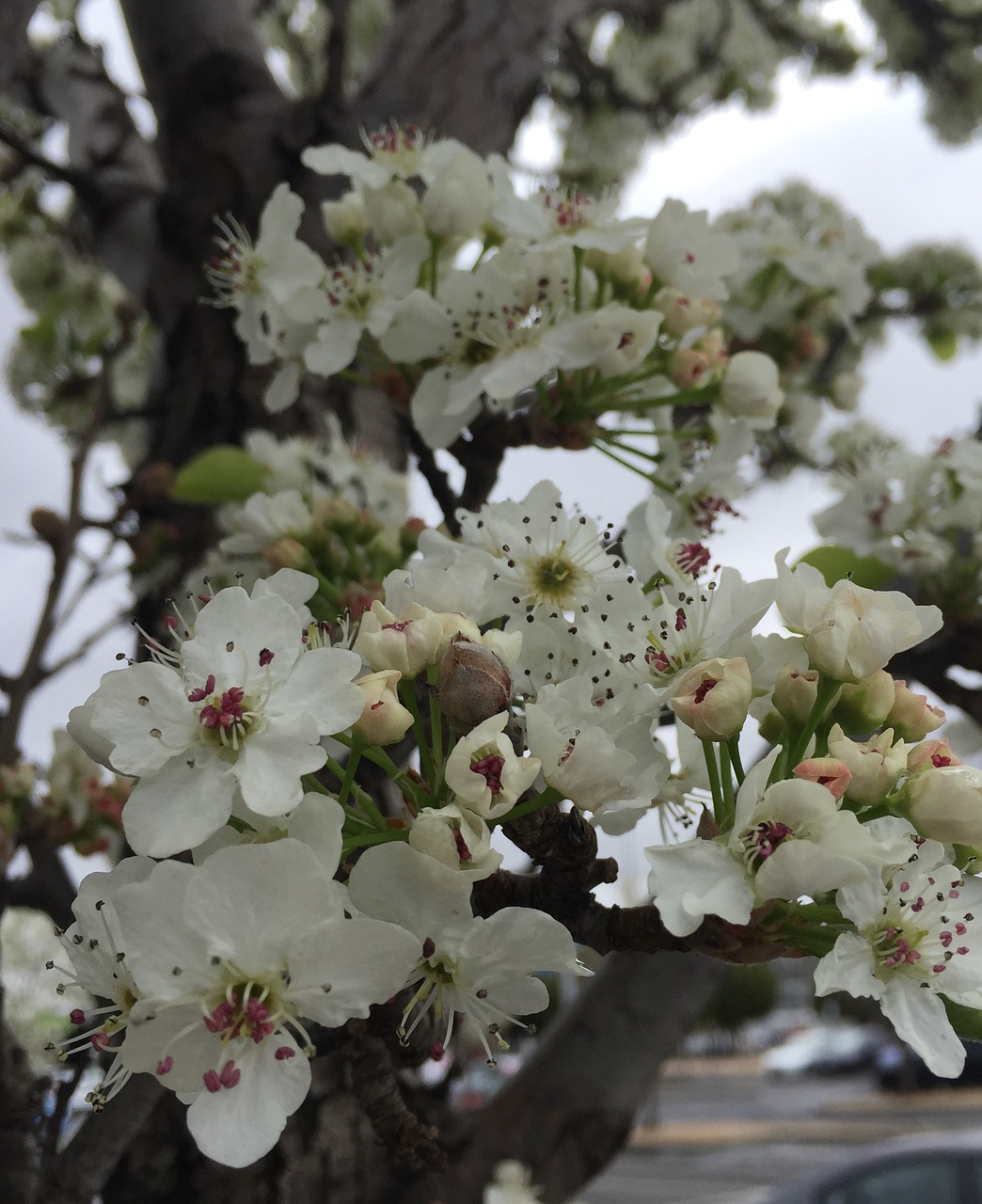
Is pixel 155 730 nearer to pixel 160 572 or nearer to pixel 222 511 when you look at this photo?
pixel 222 511

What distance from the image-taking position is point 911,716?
0.77 meters

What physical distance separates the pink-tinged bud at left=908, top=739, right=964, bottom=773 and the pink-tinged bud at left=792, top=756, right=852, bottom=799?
0.08 meters

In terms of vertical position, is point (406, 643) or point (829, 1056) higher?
point (829, 1056)

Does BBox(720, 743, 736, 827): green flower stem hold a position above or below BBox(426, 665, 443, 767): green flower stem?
below

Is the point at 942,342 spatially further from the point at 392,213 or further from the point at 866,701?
the point at 866,701

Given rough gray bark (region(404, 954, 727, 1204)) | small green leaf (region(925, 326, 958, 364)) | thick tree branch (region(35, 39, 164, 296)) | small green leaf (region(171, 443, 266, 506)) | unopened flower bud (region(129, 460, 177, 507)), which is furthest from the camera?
small green leaf (region(925, 326, 958, 364))

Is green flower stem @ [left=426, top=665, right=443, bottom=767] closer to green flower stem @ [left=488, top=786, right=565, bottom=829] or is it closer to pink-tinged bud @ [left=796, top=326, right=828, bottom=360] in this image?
green flower stem @ [left=488, top=786, right=565, bottom=829]

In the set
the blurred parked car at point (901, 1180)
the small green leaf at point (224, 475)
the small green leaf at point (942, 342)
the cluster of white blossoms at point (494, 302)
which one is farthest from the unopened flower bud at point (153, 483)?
the blurred parked car at point (901, 1180)

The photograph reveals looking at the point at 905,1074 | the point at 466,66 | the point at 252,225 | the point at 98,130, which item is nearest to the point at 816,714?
the point at 252,225

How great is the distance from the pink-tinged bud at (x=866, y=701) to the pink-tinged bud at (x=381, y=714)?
310mm

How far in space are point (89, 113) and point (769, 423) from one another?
7.32 feet

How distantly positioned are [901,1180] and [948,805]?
185 inches

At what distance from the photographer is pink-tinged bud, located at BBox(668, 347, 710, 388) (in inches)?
48.2

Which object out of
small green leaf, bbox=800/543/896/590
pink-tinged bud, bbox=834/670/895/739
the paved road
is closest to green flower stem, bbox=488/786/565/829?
pink-tinged bud, bbox=834/670/895/739
